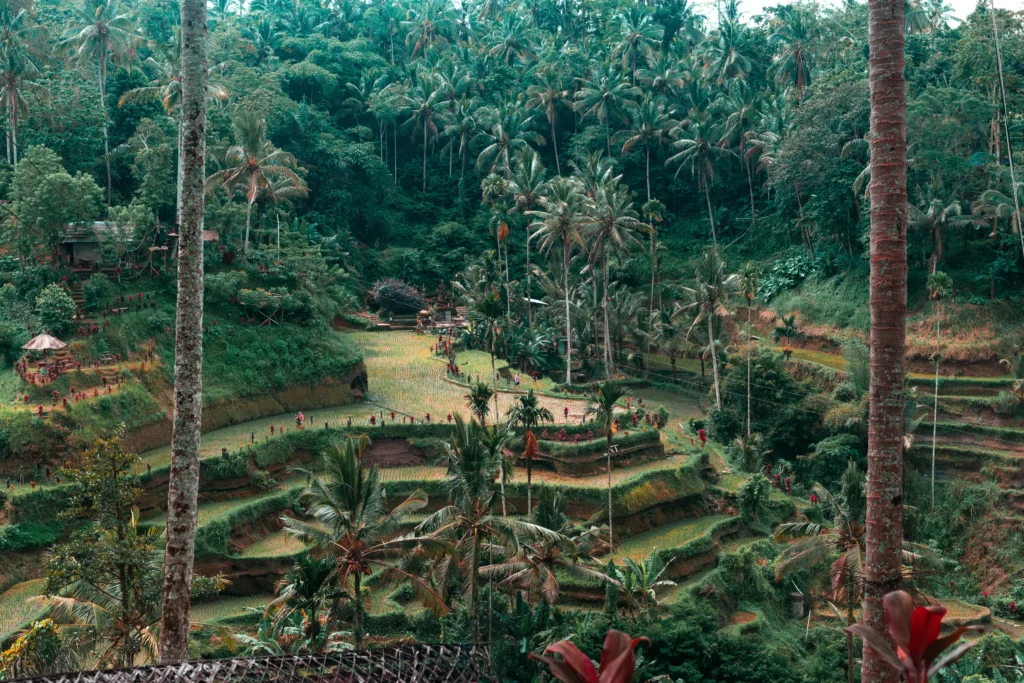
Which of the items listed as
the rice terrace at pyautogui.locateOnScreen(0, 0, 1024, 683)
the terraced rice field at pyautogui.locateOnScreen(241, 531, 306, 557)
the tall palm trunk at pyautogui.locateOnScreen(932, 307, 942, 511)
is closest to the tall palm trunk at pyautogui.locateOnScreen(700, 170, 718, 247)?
the rice terrace at pyautogui.locateOnScreen(0, 0, 1024, 683)

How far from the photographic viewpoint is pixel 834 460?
1510 inches

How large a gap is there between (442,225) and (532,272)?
847cm

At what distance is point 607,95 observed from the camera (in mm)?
61156

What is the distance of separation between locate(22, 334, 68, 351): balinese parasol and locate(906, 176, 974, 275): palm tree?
35.8 meters

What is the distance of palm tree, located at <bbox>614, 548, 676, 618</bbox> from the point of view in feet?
84.4

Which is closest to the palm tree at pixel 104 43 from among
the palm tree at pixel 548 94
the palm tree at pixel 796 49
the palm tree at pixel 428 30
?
the palm tree at pixel 548 94

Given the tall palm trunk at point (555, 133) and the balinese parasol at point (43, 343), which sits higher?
the tall palm trunk at point (555, 133)

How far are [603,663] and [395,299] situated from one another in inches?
1872

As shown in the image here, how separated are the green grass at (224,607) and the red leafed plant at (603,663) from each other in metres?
20.1

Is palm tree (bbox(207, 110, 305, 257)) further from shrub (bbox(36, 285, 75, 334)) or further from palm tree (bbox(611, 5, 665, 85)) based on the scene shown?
palm tree (bbox(611, 5, 665, 85))

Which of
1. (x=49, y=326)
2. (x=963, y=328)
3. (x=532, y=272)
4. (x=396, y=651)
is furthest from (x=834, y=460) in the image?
(x=396, y=651)

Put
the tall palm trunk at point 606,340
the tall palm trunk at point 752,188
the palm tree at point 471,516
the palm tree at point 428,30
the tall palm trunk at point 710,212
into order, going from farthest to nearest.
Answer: the palm tree at point 428,30 → the tall palm trunk at point 752,188 → the tall palm trunk at point 710,212 → the tall palm trunk at point 606,340 → the palm tree at point 471,516

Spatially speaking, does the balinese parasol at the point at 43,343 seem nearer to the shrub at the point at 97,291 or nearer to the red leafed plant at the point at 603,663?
the shrub at the point at 97,291

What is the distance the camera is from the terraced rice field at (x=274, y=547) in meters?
26.3
